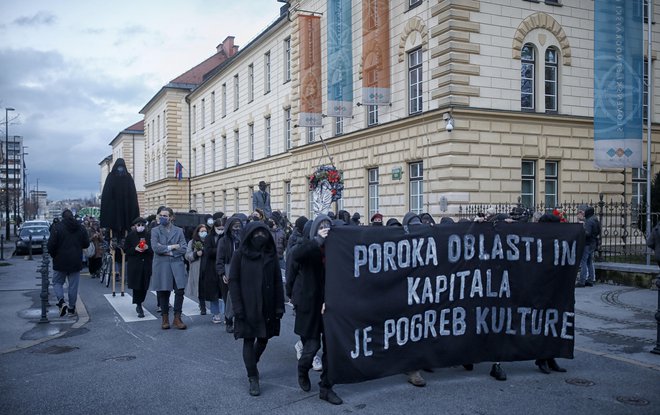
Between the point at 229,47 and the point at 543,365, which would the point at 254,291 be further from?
the point at 229,47

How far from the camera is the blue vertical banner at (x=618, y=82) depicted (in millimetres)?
17047

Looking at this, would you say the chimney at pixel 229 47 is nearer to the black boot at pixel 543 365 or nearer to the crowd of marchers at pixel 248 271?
the crowd of marchers at pixel 248 271

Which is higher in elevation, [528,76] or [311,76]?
[311,76]

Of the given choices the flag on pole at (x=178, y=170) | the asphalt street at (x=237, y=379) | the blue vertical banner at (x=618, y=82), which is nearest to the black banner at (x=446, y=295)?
the asphalt street at (x=237, y=379)

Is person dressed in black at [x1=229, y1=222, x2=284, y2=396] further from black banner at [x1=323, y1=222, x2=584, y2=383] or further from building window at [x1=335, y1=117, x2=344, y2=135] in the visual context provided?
building window at [x1=335, y1=117, x2=344, y2=135]

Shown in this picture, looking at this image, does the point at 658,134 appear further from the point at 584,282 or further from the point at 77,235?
the point at 77,235

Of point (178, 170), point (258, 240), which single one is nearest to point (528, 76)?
point (258, 240)

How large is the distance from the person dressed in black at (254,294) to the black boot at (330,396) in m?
0.71

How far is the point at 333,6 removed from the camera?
25.4 metres

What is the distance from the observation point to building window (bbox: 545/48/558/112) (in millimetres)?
21812

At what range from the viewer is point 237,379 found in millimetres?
7309

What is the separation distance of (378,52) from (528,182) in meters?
7.37

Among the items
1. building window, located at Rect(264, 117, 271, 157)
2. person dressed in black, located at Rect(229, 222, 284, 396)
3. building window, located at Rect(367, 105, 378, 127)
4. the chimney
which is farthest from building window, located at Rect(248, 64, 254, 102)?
person dressed in black, located at Rect(229, 222, 284, 396)

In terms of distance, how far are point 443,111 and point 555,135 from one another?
4571 mm
